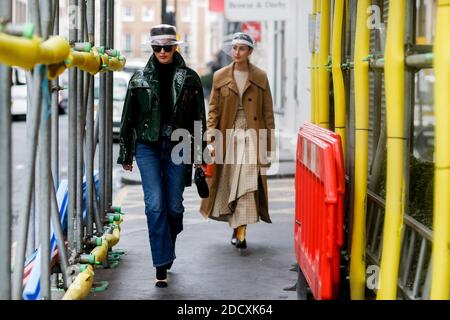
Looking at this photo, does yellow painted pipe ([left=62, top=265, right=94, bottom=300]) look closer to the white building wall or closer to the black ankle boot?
the black ankle boot

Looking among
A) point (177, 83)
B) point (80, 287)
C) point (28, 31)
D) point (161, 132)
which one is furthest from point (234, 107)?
point (28, 31)

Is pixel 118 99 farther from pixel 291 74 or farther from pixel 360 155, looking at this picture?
pixel 360 155

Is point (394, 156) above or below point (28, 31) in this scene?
below

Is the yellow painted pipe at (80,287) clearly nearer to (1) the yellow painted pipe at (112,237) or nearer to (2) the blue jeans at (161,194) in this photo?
(2) the blue jeans at (161,194)

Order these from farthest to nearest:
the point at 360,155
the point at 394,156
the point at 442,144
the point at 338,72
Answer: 1. the point at 338,72
2. the point at 360,155
3. the point at 394,156
4. the point at 442,144

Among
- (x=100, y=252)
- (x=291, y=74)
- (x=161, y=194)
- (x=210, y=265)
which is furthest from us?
(x=291, y=74)

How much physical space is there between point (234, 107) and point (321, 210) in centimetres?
342

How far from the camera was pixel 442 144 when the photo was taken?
409 cm

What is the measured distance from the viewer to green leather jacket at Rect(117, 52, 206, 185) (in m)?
7.08

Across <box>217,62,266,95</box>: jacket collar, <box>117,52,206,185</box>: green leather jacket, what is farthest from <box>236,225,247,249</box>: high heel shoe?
<box>117,52,206,185</box>: green leather jacket

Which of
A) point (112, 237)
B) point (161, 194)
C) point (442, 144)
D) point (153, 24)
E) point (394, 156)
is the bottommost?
point (112, 237)

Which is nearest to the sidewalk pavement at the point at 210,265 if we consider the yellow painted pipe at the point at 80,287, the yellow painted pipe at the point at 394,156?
the yellow painted pipe at the point at 80,287

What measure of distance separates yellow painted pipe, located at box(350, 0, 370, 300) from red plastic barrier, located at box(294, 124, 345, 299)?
0.22m
